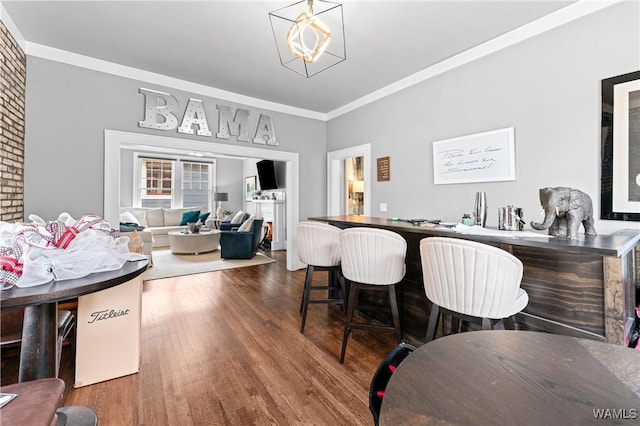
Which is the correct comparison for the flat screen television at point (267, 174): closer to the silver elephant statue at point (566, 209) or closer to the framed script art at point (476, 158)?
the framed script art at point (476, 158)

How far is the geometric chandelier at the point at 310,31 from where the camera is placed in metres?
1.85

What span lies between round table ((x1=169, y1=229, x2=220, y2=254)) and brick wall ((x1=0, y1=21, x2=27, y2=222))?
302 centimetres

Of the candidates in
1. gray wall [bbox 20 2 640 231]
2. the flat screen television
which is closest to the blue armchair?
the flat screen television

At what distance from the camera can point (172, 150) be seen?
3.70m

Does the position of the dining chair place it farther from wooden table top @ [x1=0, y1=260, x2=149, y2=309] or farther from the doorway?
the doorway

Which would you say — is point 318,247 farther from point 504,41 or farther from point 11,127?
point 11,127

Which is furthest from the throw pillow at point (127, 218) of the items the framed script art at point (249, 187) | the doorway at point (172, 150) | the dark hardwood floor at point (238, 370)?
the dark hardwood floor at point (238, 370)

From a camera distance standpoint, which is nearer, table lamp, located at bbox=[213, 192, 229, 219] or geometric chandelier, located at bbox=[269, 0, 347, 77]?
geometric chandelier, located at bbox=[269, 0, 347, 77]

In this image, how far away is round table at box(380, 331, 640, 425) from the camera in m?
0.53

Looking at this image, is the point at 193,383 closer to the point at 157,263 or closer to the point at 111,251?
the point at 111,251

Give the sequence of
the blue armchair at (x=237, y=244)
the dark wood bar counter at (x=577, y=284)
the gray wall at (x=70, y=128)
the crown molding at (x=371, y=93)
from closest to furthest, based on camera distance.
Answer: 1. the dark wood bar counter at (x=577, y=284)
2. the crown molding at (x=371, y=93)
3. the gray wall at (x=70, y=128)
4. the blue armchair at (x=237, y=244)

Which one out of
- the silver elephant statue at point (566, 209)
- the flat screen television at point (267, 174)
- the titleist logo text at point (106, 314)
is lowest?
the titleist logo text at point (106, 314)

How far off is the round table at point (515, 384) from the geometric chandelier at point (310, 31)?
1964mm

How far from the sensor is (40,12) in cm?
231
